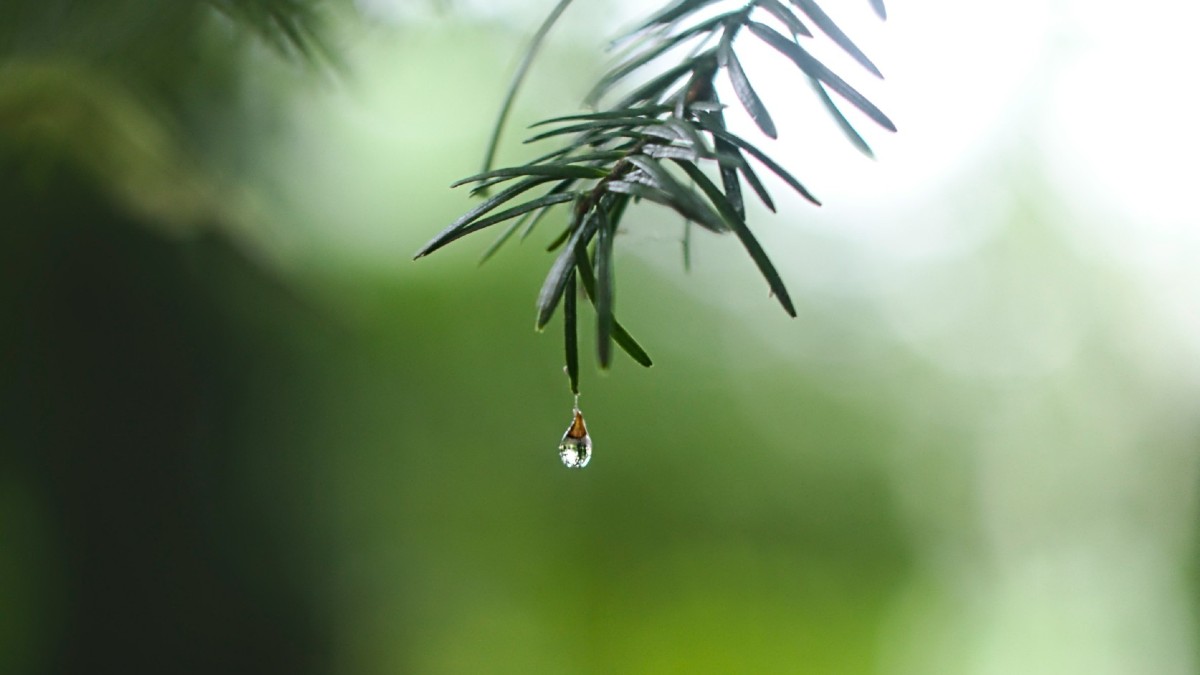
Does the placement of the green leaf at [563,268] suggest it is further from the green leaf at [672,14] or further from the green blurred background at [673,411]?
the green blurred background at [673,411]

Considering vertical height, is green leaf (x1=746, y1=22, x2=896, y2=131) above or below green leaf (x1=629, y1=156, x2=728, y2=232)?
above

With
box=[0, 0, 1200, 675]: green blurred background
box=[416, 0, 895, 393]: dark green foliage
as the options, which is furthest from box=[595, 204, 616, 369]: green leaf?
box=[0, 0, 1200, 675]: green blurred background

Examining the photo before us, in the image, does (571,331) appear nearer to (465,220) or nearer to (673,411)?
Result: (465,220)

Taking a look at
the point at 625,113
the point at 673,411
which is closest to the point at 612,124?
the point at 625,113

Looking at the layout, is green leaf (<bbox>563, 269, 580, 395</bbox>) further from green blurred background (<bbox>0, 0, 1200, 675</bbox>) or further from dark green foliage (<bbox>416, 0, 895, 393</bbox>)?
green blurred background (<bbox>0, 0, 1200, 675</bbox>)

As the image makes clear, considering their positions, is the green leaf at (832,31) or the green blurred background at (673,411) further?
the green blurred background at (673,411)

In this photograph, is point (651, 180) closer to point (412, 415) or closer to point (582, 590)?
point (412, 415)

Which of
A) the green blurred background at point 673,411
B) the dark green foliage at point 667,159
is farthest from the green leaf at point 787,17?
the green blurred background at point 673,411

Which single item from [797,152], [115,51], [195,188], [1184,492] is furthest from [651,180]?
[1184,492]
